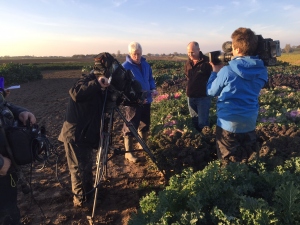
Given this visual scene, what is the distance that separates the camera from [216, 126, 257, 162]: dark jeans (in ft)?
11.7

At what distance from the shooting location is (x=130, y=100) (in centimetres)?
385

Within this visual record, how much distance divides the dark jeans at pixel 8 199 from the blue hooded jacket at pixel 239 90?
2.42 m

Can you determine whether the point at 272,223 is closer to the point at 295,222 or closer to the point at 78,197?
the point at 295,222

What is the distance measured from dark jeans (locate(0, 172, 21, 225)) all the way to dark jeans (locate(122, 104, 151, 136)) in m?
2.67

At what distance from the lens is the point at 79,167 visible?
153 inches

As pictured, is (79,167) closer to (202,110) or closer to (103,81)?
(103,81)

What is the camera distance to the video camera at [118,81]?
3.46 meters

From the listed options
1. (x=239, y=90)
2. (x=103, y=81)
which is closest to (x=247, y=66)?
(x=239, y=90)

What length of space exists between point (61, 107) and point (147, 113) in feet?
23.4

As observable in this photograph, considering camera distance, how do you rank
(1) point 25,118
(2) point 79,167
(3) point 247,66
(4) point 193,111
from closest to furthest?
(1) point 25,118 < (3) point 247,66 < (2) point 79,167 < (4) point 193,111

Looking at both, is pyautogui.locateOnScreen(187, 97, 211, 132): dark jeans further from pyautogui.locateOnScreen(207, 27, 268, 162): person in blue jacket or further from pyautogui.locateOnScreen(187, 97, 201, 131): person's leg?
pyautogui.locateOnScreen(207, 27, 268, 162): person in blue jacket

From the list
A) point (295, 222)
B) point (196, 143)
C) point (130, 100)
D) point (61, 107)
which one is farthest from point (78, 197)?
point (61, 107)

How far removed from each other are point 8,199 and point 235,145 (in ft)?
8.65

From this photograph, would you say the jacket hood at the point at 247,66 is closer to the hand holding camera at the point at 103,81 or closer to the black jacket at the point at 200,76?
the hand holding camera at the point at 103,81
